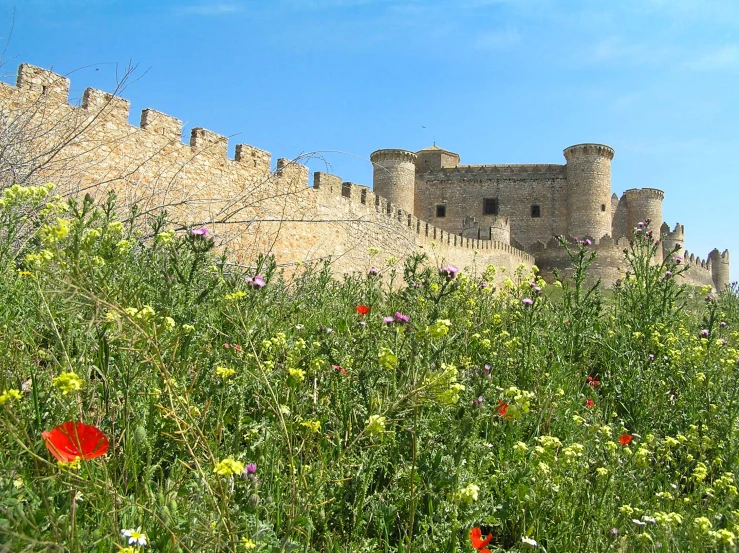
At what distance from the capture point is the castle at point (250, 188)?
7.11 meters

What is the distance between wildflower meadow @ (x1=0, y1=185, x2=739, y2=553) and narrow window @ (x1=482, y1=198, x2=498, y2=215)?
122 feet

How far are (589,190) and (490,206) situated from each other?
629 centimetres

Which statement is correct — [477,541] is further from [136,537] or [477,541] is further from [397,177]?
[397,177]

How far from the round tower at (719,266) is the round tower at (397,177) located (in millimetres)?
25586

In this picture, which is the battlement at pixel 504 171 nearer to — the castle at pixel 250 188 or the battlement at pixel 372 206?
the castle at pixel 250 188

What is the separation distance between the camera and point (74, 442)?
1.25 meters

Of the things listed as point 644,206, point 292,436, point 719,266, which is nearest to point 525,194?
point 644,206

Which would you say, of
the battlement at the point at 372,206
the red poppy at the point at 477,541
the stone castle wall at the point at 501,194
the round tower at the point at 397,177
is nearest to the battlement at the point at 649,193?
the stone castle wall at the point at 501,194

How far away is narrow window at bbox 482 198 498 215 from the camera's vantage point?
130 ft

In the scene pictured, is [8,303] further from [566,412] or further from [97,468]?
[566,412]

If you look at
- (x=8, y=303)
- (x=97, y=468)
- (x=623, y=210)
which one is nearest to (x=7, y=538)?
(x=97, y=468)

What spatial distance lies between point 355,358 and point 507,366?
3.57 feet

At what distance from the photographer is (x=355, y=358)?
8.23 feet

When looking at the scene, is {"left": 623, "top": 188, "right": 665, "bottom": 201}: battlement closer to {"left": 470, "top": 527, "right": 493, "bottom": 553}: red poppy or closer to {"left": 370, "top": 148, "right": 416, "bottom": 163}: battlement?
{"left": 370, "top": 148, "right": 416, "bottom": 163}: battlement
